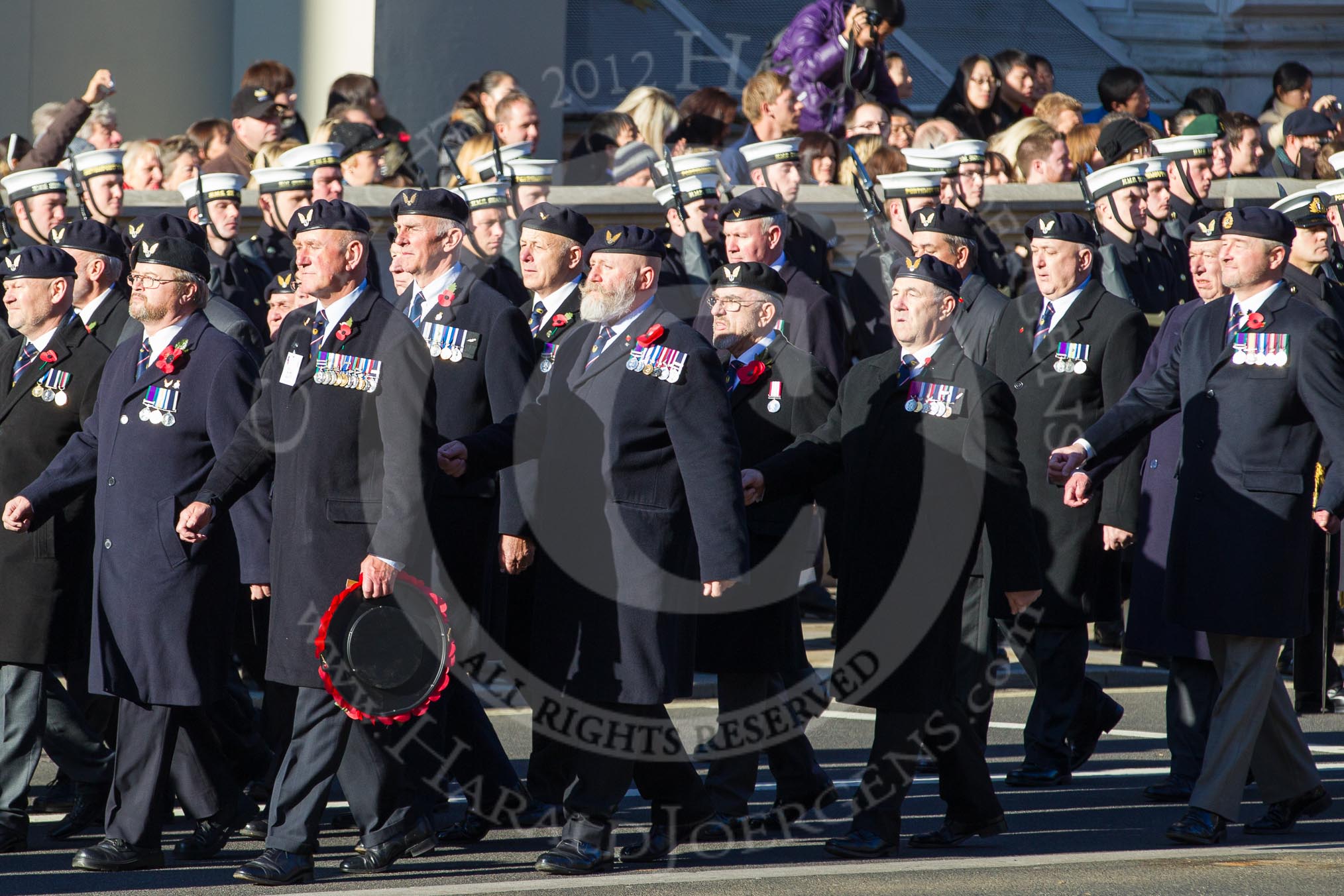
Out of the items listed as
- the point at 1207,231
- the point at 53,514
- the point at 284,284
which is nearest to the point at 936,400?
the point at 1207,231

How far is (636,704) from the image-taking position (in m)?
6.80

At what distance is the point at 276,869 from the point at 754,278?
2.57 meters

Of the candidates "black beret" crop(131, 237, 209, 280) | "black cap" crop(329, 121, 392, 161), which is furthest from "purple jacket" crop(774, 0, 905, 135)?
"black beret" crop(131, 237, 209, 280)

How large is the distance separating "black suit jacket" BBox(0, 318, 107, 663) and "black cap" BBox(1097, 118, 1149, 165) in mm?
6393

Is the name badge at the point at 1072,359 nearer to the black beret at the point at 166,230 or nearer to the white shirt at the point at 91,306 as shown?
the black beret at the point at 166,230

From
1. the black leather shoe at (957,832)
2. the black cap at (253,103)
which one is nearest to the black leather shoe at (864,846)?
the black leather shoe at (957,832)

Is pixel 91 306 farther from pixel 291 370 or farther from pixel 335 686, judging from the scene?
pixel 335 686

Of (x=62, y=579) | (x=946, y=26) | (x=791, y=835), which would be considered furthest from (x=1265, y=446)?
(x=946, y=26)

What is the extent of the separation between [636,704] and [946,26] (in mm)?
14153

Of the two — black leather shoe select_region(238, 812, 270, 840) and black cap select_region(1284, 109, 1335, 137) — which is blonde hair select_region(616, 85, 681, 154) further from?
black leather shoe select_region(238, 812, 270, 840)

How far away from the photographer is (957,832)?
7172 mm

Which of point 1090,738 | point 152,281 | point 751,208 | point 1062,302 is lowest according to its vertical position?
point 1090,738

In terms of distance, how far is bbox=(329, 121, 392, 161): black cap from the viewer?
11.8 metres

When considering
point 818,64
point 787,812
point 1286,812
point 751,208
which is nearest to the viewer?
point 1286,812
